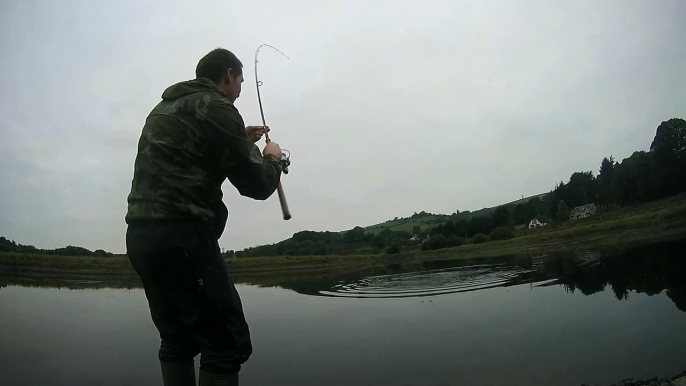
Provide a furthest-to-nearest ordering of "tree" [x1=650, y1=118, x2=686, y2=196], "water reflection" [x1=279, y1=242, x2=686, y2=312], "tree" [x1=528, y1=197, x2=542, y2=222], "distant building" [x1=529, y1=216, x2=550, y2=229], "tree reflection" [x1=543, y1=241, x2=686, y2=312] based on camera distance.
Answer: "tree" [x1=528, y1=197, x2=542, y2=222] → "distant building" [x1=529, y1=216, x2=550, y2=229] → "tree" [x1=650, y1=118, x2=686, y2=196] → "water reflection" [x1=279, y1=242, x2=686, y2=312] → "tree reflection" [x1=543, y1=241, x2=686, y2=312]

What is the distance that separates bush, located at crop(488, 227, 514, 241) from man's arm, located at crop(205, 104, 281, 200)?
28767 millimetres

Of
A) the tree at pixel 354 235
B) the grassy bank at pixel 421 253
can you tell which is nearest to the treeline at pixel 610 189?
the grassy bank at pixel 421 253

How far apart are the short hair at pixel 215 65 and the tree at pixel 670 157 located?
69.1 feet

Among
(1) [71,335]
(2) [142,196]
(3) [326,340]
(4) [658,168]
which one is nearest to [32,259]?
(1) [71,335]

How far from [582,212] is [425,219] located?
2267 cm

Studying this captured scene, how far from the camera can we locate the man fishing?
216 cm

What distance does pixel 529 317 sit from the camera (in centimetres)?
629

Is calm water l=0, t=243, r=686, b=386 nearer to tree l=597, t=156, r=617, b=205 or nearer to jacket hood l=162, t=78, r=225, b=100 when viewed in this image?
jacket hood l=162, t=78, r=225, b=100

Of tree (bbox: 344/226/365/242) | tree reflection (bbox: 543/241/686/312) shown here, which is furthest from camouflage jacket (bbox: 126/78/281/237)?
tree (bbox: 344/226/365/242)

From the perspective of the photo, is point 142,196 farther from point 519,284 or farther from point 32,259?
point 32,259

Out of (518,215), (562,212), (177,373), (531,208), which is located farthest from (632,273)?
(531,208)

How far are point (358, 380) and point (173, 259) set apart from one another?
2767 millimetres

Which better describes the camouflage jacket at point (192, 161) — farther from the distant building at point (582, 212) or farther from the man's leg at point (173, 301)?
the distant building at point (582, 212)

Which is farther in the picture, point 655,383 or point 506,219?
point 506,219
